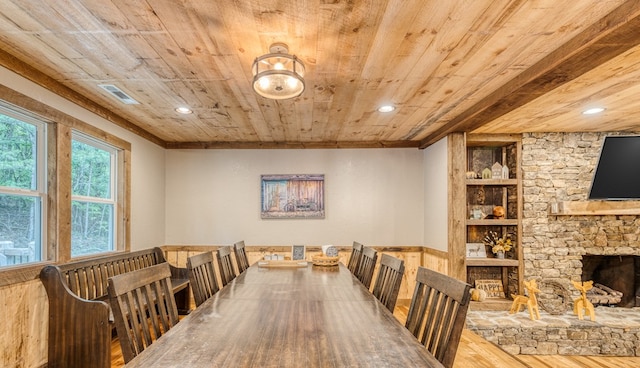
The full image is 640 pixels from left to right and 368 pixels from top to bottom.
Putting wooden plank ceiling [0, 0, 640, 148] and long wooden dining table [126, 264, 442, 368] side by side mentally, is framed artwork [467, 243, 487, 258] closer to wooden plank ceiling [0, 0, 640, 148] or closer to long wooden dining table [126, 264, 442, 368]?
wooden plank ceiling [0, 0, 640, 148]

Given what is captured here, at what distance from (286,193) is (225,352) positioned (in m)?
3.97

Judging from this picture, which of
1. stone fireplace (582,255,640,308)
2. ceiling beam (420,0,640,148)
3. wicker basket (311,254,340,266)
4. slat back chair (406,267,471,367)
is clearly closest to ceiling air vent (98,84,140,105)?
wicker basket (311,254,340,266)

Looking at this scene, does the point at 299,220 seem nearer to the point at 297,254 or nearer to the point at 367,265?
the point at 297,254

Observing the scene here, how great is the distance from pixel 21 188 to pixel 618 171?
604 centimetres

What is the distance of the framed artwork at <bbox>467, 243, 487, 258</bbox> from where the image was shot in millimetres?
4672

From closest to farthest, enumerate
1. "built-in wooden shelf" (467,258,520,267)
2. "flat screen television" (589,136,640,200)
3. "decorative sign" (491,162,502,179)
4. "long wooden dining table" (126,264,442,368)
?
"long wooden dining table" (126,264,442,368) → "flat screen television" (589,136,640,200) → "built-in wooden shelf" (467,258,520,267) → "decorative sign" (491,162,502,179)

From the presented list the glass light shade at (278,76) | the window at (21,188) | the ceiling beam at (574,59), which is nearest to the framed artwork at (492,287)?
the ceiling beam at (574,59)

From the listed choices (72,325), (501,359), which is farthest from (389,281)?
(72,325)

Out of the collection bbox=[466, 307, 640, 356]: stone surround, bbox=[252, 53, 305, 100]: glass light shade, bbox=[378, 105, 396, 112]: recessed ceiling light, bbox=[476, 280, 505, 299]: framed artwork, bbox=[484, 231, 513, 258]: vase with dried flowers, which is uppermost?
bbox=[378, 105, 396, 112]: recessed ceiling light

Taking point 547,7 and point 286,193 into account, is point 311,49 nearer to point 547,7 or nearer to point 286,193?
point 547,7

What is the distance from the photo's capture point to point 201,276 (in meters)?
2.38

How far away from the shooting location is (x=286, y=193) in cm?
526

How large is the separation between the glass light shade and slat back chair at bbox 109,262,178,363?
1190 millimetres

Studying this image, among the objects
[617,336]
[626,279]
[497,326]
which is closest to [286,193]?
[497,326]
